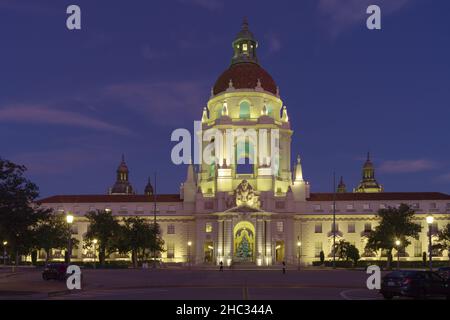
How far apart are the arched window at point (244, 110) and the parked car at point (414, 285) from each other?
96.1 m

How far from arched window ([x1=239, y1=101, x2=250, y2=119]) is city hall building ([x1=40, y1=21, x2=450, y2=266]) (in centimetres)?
21

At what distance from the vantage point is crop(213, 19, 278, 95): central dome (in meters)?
132

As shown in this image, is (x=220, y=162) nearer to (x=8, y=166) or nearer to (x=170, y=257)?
(x=170, y=257)

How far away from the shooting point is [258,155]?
414 feet

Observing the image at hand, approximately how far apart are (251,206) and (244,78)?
30.3 meters

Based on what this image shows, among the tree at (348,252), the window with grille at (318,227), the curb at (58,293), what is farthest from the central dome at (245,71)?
the curb at (58,293)

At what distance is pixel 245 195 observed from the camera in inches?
4614

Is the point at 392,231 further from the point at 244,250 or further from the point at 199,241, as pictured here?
the point at 199,241

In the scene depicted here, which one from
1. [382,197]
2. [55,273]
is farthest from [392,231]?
[55,273]

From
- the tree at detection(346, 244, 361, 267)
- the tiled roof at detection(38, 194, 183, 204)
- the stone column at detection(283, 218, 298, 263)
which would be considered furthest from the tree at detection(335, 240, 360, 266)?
the tiled roof at detection(38, 194, 183, 204)

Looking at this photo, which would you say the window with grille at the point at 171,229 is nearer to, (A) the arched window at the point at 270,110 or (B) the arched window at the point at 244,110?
(B) the arched window at the point at 244,110

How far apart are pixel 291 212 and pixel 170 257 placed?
2564cm

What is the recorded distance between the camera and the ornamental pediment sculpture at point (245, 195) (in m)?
117
